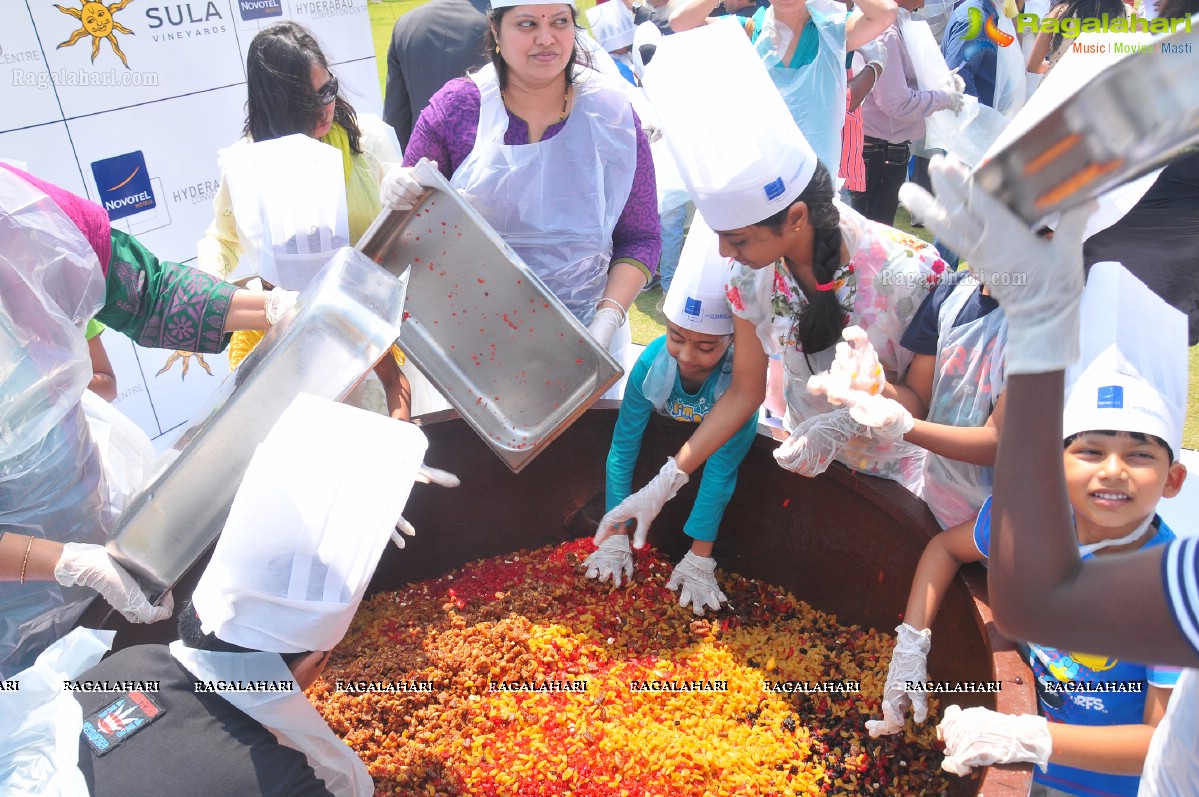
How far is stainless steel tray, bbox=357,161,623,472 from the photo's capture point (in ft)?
7.68

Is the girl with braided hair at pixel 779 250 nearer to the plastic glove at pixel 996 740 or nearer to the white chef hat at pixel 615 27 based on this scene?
the plastic glove at pixel 996 740

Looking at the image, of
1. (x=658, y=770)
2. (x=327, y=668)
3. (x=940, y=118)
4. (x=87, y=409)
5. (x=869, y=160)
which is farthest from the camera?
(x=869, y=160)

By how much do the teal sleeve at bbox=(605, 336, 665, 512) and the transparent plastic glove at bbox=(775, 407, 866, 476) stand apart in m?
0.55

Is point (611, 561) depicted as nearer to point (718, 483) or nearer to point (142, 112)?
point (718, 483)

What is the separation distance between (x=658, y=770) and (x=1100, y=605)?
144 cm

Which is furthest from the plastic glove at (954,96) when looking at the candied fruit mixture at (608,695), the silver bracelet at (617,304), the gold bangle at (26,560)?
the gold bangle at (26,560)

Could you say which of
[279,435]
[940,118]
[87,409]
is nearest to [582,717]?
[279,435]

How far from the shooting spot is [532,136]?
2.49m

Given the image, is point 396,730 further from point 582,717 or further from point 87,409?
point 87,409

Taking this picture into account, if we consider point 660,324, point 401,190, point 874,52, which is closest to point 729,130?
point 401,190

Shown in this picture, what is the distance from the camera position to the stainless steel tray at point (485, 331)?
7.68ft

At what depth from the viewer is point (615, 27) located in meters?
5.93

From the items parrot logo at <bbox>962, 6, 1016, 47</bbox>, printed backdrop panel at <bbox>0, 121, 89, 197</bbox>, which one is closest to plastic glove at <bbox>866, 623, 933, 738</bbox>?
printed backdrop panel at <bbox>0, 121, 89, 197</bbox>

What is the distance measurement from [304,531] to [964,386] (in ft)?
4.96
